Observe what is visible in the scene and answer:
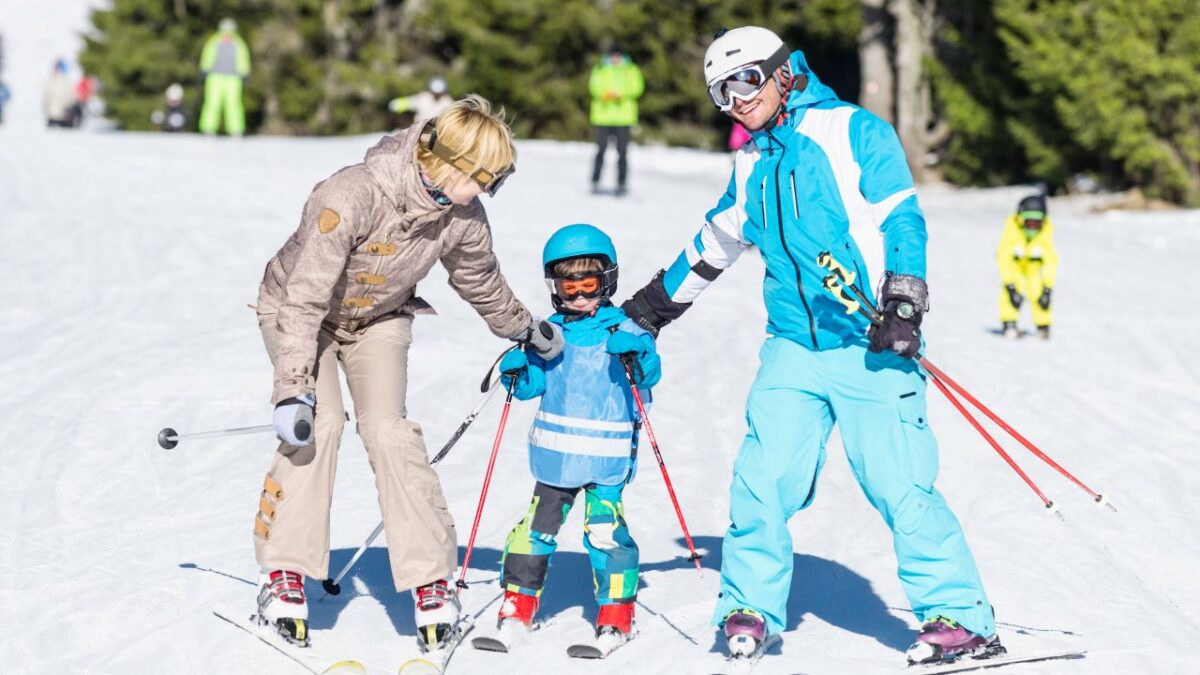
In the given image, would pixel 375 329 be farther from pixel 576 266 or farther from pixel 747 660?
pixel 747 660

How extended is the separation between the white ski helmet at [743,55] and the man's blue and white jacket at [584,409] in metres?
0.82

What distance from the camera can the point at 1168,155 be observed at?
2114 cm

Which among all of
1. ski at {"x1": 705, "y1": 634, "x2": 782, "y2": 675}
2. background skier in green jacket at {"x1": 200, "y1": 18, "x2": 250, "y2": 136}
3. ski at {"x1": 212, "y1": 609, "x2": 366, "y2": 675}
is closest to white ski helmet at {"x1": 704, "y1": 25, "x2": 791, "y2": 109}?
ski at {"x1": 705, "y1": 634, "x2": 782, "y2": 675}

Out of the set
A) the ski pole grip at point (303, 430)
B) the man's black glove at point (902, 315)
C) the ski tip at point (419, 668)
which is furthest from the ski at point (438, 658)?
the man's black glove at point (902, 315)

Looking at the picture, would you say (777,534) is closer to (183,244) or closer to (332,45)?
(183,244)

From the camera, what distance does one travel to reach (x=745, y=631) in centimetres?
478

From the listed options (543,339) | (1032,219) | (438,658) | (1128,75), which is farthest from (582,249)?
(1128,75)

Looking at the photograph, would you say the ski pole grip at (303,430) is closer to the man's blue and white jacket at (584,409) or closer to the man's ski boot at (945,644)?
the man's blue and white jacket at (584,409)

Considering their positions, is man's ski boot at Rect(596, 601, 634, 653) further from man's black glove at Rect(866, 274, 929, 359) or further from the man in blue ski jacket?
man's black glove at Rect(866, 274, 929, 359)

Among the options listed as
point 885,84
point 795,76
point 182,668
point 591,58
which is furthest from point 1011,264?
point 591,58

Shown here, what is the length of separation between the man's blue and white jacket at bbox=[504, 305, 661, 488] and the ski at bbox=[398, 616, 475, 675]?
19.6 inches

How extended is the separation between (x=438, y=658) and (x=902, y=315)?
1623 mm

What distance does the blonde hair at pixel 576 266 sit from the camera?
5.12 m

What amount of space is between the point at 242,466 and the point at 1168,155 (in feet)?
54.0
